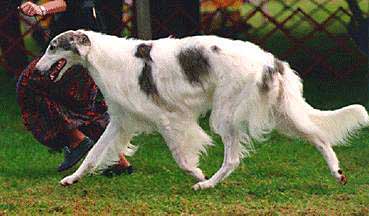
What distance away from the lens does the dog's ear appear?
707cm

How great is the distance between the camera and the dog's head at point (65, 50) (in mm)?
7078

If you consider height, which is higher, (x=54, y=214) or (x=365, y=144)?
(x=54, y=214)

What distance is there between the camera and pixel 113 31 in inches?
489

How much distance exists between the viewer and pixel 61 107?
787cm

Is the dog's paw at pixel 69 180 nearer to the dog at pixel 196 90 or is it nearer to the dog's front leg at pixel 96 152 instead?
the dog's front leg at pixel 96 152

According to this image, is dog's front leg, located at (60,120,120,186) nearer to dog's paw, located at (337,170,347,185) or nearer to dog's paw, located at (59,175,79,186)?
dog's paw, located at (59,175,79,186)

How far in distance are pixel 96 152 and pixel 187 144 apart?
2.09 feet

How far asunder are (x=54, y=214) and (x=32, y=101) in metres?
1.45

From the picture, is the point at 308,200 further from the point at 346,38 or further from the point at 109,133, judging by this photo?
the point at 346,38

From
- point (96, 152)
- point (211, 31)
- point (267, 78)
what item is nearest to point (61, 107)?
point (96, 152)

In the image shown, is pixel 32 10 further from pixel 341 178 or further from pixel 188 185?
pixel 341 178

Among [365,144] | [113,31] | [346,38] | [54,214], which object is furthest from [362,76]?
[54,214]

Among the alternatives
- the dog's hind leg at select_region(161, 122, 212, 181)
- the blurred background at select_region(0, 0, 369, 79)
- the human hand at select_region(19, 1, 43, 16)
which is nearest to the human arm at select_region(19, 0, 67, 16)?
the human hand at select_region(19, 1, 43, 16)

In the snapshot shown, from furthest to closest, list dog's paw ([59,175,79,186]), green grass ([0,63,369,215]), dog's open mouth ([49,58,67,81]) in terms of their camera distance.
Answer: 1. dog's paw ([59,175,79,186])
2. dog's open mouth ([49,58,67,81])
3. green grass ([0,63,369,215])
